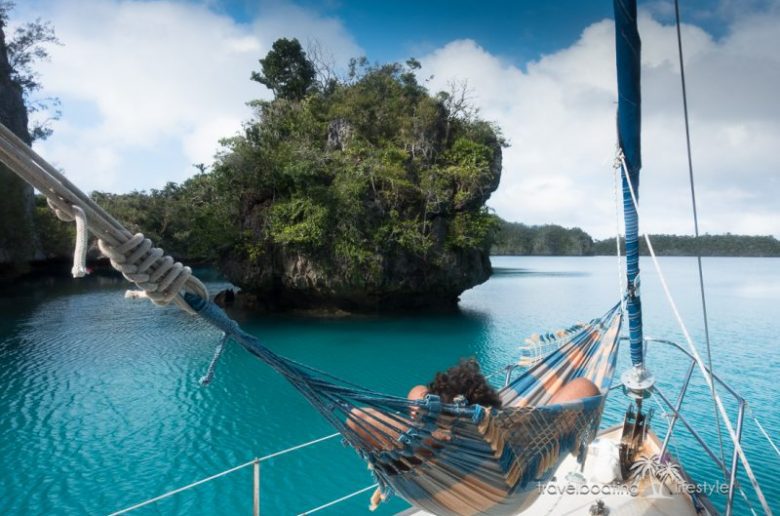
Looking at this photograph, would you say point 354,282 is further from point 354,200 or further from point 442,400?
point 442,400

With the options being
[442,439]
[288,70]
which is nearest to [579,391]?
[442,439]

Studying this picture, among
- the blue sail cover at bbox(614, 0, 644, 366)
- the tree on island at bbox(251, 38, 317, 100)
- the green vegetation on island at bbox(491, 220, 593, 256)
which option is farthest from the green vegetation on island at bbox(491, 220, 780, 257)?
the blue sail cover at bbox(614, 0, 644, 366)

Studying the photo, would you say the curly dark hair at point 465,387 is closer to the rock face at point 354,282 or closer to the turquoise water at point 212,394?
the turquoise water at point 212,394

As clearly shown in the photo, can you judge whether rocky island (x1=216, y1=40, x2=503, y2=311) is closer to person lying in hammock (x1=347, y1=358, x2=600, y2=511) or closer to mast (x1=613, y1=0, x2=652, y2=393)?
mast (x1=613, y1=0, x2=652, y2=393)

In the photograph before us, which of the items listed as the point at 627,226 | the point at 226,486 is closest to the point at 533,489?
the point at 627,226

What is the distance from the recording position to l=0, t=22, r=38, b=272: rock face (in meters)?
16.7

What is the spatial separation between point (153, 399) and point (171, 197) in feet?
83.1

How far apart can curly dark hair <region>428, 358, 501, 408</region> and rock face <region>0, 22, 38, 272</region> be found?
20326mm

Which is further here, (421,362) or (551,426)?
(421,362)

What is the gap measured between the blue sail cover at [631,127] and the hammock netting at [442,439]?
1.22m

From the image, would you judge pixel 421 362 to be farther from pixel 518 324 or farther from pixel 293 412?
pixel 518 324

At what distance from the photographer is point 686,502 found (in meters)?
2.81

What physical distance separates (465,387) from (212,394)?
6386 mm

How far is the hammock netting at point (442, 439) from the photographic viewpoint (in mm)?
1649
